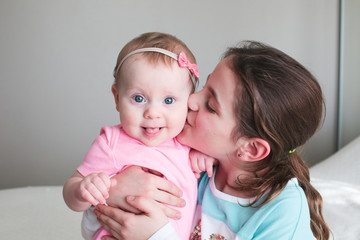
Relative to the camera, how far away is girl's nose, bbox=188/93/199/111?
1.14 m

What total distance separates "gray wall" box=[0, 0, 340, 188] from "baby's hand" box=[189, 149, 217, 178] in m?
1.92

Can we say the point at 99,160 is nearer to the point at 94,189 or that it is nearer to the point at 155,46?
the point at 94,189

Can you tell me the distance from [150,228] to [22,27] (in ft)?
8.09

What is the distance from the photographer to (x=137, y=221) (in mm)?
1090

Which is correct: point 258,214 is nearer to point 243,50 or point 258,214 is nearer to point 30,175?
point 243,50

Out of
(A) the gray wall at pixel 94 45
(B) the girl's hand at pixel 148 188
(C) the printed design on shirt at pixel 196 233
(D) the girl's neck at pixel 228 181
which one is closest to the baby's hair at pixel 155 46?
(B) the girl's hand at pixel 148 188

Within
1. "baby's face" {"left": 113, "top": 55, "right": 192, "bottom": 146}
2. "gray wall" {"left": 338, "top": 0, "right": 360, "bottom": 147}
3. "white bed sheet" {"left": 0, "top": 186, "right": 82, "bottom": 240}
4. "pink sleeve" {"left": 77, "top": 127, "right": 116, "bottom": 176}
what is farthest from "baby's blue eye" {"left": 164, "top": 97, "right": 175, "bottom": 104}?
"gray wall" {"left": 338, "top": 0, "right": 360, "bottom": 147}

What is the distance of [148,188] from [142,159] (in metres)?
0.09

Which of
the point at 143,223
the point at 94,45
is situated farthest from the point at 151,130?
the point at 94,45

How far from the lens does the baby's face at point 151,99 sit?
1053mm

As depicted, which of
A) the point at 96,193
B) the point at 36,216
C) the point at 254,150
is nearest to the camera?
the point at 96,193

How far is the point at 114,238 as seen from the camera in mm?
1145

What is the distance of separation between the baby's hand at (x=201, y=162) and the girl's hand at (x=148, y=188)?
0.36 ft

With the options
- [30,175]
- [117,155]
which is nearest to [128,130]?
[117,155]
